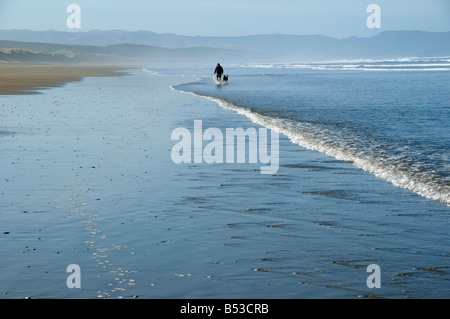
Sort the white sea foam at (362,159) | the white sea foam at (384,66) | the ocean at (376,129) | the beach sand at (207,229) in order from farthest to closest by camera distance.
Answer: the white sea foam at (384,66) < the ocean at (376,129) < the white sea foam at (362,159) < the beach sand at (207,229)

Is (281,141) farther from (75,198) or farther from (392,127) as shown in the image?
(75,198)

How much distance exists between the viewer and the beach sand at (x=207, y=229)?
6.04 metres

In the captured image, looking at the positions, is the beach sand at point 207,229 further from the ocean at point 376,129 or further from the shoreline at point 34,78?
the shoreline at point 34,78

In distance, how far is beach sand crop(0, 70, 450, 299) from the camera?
6.04 metres

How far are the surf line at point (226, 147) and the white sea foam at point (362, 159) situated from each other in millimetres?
787

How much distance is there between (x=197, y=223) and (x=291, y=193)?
96.6 inches

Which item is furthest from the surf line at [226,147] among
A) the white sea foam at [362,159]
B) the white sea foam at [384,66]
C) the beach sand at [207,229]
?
the white sea foam at [384,66]

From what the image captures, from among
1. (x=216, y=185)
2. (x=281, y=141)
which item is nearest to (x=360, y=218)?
(x=216, y=185)

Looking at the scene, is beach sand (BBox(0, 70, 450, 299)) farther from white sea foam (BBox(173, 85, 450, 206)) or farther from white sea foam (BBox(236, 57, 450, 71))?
white sea foam (BBox(236, 57, 450, 71))

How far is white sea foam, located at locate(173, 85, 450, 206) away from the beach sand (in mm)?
363

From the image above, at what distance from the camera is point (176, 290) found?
5.84 m

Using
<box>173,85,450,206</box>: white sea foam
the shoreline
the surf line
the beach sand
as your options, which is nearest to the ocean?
<box>173,85,450,206</box>: white sea foam

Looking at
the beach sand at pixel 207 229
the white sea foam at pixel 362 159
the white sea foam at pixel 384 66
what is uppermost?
the white sea foam at pixel 384 66
